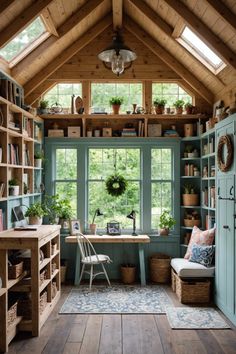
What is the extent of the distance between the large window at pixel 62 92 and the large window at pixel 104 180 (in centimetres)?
106

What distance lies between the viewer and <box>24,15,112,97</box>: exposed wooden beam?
19.1 ft

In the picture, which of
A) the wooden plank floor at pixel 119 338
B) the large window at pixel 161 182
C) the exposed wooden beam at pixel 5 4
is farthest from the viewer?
the large window at pixel 161 182

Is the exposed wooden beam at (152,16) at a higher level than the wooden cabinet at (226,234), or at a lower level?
higher

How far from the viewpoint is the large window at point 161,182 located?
6.25 m

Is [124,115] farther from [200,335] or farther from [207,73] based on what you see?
[200,335]

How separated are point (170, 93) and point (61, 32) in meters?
2.20

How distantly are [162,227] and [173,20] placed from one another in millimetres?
3280

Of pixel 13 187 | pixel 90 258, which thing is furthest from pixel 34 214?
pixel 90 258

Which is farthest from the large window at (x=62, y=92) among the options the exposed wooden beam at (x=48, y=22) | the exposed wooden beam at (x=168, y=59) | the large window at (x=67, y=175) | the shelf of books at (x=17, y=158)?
the exposed wooden beam at (x=168, y=59)

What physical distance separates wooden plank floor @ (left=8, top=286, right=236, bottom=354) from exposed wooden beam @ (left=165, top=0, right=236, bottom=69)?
131 inches

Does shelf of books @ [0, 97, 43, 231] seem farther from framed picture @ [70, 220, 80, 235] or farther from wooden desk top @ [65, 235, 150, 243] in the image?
wooden desk top @ [65, 235, 150, 243]

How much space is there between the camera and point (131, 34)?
6.17 meters

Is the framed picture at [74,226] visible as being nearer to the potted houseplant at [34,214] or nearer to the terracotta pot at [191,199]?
the potted houseplant at [34,214]

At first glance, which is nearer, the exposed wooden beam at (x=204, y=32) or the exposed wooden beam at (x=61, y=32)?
the exposed wooden beam at (x=204, y=32)
